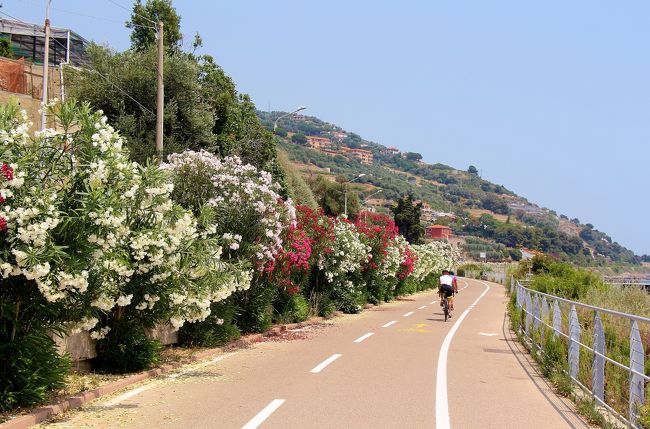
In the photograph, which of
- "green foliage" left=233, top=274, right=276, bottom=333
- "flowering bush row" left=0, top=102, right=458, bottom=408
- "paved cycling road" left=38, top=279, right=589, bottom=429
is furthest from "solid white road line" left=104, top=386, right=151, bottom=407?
"green foliage" left=233, top=274, right=276, bottom=333

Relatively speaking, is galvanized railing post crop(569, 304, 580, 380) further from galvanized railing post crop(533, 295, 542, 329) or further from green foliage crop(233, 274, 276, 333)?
green foliage crop(233, 274, 276, 333)

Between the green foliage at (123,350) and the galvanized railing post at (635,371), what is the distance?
25.2 feet

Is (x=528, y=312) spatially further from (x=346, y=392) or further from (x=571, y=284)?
(x=571, y=284)

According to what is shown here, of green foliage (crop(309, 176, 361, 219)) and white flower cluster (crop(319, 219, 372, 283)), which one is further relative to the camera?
green foliage (crop(309, 176, 361, 219))

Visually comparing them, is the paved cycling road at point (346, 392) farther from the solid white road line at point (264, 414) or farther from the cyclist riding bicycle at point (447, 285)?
the cyclist riding bicycle at point (447, 285)

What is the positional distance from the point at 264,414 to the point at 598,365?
4.47 metres

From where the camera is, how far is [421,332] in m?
20.5

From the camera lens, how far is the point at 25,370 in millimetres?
7816

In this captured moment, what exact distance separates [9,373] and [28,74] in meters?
28.3

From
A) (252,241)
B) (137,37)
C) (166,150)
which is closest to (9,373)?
(252,241)

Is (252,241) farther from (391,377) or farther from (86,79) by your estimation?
(86,79)

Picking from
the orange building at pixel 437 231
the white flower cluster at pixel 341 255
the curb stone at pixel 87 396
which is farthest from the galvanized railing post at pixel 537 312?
the orange building at pixel 437 231

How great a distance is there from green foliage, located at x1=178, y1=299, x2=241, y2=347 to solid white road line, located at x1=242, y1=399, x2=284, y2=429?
227 inches

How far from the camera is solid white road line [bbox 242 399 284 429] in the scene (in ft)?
24.7
